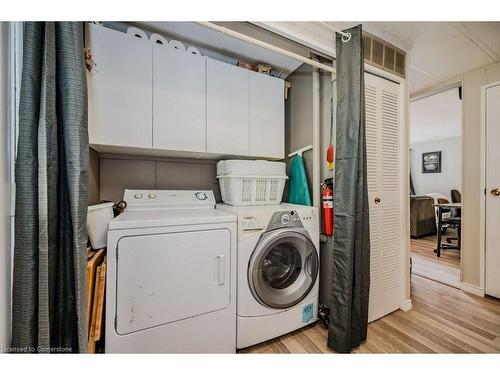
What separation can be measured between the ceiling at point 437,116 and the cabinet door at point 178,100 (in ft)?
10.5

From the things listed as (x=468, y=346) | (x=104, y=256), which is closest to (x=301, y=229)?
(x=104, y=256)

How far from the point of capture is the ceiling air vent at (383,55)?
1.72 meters

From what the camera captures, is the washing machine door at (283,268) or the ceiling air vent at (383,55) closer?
the washing machine door at (283,268)

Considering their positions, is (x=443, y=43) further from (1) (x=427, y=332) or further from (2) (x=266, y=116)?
(1) (x=427, y=332)

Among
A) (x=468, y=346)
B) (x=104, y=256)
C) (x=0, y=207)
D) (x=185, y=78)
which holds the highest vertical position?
(x=185, y=78)

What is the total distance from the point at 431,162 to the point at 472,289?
18.6 ft

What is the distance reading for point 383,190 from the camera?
5.86 ft

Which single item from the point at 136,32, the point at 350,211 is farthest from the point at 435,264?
the point at 136,32

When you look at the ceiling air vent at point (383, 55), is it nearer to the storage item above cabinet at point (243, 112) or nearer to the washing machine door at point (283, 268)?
the storage item above cabinet at point (243, 112)

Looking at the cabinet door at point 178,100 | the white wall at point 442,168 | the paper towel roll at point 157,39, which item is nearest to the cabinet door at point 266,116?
the cabinet door at point 178,100

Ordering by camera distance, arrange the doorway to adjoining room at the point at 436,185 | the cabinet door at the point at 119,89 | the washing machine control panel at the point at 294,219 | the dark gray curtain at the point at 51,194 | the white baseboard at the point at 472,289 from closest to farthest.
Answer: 1. the dark gray curtain at the point at 51,194
2. the cabinet door at the point at 119,89
3. the washing machine control panel at the point at 294,219
4. the white baseboard at the point at 472,289
5. the doorway to adjoining room at the point at 436,185

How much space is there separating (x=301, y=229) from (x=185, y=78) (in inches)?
53.3

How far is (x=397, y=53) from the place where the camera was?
1.89 metres
